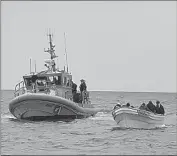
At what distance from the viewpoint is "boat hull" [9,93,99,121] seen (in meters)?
27.3

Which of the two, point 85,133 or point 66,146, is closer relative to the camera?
point 66,146

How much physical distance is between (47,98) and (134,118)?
19.1 feet

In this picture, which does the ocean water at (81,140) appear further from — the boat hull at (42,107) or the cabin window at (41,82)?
the cabin window at (41,82)

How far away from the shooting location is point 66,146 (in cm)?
1777

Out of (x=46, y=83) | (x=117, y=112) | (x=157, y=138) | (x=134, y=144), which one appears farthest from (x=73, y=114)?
(x=134, y=144)

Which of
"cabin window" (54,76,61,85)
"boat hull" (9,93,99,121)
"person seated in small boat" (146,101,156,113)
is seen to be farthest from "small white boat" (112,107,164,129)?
"cabin window" (54,76,61,85)

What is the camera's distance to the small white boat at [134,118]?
2444 centimetres

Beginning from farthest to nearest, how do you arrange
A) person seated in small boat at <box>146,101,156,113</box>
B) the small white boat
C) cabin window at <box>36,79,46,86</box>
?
1. cabin window at <box>36,79,46,86</box>
2. person seated in small boat at <box>146,101,156,113</box>
3. the small white boat

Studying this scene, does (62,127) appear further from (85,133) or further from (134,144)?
(134,144)

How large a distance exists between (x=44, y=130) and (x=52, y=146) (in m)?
6.08

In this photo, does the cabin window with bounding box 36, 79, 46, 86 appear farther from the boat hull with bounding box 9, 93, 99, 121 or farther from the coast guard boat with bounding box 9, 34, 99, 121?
the boat hull with bounding box 9, 93, 99, 121

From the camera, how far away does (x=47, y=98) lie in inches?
1077

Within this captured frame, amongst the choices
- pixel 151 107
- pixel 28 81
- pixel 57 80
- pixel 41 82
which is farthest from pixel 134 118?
pixel 28 81

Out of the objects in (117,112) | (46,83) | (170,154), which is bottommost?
(170,154)
